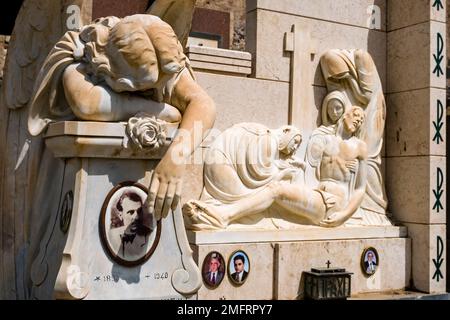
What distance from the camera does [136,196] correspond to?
134 inches

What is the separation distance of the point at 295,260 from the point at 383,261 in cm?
117

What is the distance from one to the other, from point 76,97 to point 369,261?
3832 mm

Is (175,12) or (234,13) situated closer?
(175,12)

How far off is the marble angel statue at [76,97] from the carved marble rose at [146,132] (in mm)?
88

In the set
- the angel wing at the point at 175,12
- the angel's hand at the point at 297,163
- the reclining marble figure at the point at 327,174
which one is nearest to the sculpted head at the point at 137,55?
the angel wing at the point at 175,12

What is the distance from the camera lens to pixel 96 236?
10.8 ft

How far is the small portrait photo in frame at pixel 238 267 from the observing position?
5250 millimetres

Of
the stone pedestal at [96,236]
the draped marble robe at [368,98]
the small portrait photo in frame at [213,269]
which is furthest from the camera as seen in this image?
the draped marble robe at [368,98]

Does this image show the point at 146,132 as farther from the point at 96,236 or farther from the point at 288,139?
the point at 288,139

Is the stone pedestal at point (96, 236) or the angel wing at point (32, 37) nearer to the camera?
the stone pedestal at point (96, 236)

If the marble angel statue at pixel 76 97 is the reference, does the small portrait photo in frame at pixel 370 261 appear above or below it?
below

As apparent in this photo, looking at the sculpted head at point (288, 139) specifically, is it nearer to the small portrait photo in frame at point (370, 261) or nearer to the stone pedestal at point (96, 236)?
the small portrait photo in frame at point (370, 261)
